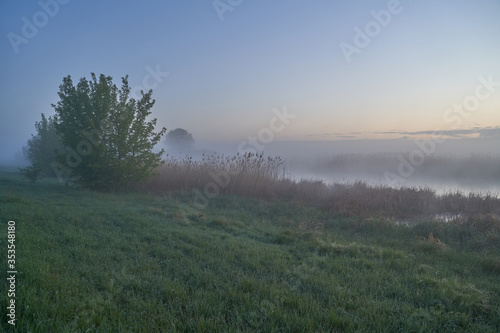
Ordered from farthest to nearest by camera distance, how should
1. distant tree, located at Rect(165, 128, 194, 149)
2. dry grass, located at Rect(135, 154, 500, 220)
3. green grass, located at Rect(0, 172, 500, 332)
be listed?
distant tree, located at Rect(165, 128, 194, 149)
dry grass, located at Rect(135, 154, 500, 220)
green grass, located at Rect(0, 172, 500, 332)

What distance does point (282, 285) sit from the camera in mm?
4051

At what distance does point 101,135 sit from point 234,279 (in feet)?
38.4

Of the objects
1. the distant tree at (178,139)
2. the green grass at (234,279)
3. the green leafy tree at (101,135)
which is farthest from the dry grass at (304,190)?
the distant tree at (178,139)

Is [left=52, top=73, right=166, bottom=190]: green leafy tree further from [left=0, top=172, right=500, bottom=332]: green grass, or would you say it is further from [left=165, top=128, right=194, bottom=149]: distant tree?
[left=165, top=128, right=194, bottom=149]: distant tree

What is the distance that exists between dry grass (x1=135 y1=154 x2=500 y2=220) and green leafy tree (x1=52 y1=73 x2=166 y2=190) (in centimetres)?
Answer: 159

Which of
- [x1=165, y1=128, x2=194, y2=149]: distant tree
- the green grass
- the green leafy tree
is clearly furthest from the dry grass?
[x1=165, y1=128, x2=194, y2=149]: distant tree

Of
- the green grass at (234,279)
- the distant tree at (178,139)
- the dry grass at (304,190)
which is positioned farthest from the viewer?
the distant tree at (178,139)

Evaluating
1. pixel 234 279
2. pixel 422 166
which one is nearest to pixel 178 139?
pixel 422 166

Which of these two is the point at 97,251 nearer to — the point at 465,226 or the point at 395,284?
the point at 395,284

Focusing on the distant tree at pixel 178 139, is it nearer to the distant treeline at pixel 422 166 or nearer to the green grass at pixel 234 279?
the distant treeline at pixel 422 166

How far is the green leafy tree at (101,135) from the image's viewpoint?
42.9ft

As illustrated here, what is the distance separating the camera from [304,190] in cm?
1369

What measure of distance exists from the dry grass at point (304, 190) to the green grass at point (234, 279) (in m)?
3.41

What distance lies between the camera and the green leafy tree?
13.1 m
